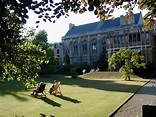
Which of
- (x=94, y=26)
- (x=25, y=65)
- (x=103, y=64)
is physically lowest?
(x=103, y=64)

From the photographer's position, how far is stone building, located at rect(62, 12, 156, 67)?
43.7 m

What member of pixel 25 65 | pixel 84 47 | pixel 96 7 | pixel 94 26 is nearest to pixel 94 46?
pixel 84 47

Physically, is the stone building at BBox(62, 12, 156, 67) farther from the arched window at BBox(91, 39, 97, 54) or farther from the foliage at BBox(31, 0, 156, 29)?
the foliage at BBox(31, 0, 156, 29)

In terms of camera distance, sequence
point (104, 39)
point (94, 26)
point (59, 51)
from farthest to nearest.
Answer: point (59, 51)
point (94, 26)
point (104, 39)

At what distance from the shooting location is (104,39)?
60.1 meters

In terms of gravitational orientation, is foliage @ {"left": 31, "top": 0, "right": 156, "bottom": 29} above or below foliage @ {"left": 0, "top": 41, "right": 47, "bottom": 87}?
above

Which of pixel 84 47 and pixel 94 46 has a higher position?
pixel 94 46

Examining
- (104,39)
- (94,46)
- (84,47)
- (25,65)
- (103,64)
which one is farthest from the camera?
(84,47)

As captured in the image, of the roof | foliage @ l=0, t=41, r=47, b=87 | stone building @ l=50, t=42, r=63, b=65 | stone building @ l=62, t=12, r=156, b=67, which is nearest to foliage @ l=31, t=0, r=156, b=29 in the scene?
foliage @ l=0, t=41, r=47, b=87

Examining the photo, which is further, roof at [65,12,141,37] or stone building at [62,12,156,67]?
roof at [65,12,141,37]

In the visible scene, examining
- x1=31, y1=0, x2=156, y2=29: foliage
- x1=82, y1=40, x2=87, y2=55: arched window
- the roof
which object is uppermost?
the roof

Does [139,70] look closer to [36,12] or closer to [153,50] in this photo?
[153,50]

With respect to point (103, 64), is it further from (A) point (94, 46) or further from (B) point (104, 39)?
(A) point (94, 46)

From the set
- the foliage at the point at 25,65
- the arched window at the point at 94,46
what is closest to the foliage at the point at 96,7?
the foliage at the point at 25,65
